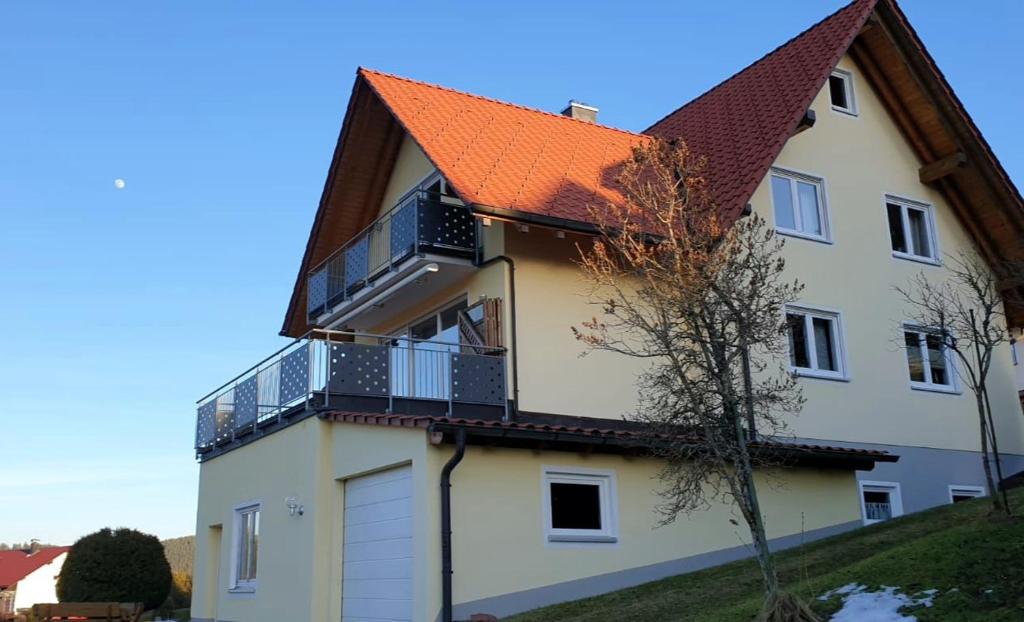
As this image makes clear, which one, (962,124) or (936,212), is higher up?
(962,124)

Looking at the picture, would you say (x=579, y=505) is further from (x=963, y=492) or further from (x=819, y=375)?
(x=963, y=492)

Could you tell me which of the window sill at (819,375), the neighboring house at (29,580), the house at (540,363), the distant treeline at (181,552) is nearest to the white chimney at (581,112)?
the house at (540,363)

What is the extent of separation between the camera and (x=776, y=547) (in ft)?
51.7

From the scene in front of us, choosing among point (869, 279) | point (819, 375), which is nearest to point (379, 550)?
point (819, 375)

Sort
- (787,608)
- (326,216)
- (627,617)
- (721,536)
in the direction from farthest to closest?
1. (326,216)
2. (721,536)
3. (627,617)
4. (787,608)

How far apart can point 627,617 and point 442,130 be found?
31.5 ft

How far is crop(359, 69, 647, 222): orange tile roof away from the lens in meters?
16.4

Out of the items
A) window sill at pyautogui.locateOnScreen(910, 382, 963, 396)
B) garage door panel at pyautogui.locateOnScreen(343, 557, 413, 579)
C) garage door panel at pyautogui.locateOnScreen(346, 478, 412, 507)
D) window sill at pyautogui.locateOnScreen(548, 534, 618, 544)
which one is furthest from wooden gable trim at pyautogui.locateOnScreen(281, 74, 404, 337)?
window sill at pyautogui.locateOnScreen(910, 382, 963, 396)

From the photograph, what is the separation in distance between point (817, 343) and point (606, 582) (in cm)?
744

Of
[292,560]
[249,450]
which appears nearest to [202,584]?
[249,450]

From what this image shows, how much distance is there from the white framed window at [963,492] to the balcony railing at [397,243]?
418 inches

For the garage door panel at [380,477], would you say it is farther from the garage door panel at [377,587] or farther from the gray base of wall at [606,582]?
the gray base of wall at [606,582]

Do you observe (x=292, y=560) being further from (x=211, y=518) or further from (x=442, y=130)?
(x=442, y=130)

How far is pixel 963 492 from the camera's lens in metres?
20.1
